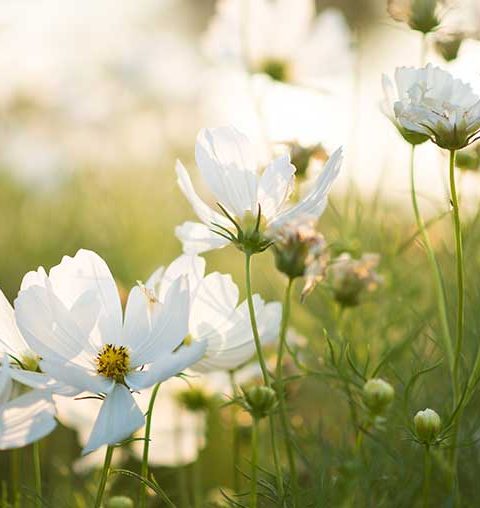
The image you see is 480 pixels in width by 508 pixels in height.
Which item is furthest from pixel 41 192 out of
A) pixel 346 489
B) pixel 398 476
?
pixel 346 489

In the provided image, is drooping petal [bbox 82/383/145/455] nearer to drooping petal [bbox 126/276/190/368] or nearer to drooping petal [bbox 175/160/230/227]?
drooping petal [bbox 126/276/190/368]

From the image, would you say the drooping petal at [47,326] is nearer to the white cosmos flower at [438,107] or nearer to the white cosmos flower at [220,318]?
the white cosmos flower at [220,318]

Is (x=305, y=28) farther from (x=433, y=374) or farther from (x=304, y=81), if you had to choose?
(x=433, y=374)

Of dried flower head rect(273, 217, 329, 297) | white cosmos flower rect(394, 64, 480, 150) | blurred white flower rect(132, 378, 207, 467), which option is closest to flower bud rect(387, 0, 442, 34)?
white cosmos flower rect(394, 64, 480, 150)

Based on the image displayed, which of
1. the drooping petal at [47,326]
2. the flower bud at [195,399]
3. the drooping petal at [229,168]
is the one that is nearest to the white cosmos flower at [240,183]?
the drooping petal at [229,168]

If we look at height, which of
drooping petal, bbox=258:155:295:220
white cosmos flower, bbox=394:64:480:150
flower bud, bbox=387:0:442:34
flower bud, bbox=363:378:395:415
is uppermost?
flower bud, bbox=387:0:442:34
